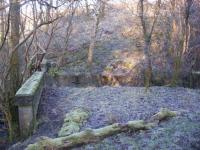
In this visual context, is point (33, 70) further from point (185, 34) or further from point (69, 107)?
point (185, 34)

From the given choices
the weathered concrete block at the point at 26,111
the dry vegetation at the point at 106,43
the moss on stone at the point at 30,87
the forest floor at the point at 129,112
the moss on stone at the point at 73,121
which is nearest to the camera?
the forest floor at the point at 129,112

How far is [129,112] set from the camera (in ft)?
25.3

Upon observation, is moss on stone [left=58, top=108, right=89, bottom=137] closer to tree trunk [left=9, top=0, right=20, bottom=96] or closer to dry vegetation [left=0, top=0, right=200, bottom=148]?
dry vegetation [left=0, top=0, right=200, bottom=148]

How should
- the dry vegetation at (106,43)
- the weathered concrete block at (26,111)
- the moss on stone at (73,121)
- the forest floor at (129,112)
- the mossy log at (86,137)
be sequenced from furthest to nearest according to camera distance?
the dry vegetation at (106,43)
the weathered concrete block at (26,111)
the moss on stone at (73,121)
the forest floor at (129,112)
the mossy log at (86,137)

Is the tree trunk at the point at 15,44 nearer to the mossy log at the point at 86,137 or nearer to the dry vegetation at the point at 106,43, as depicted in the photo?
the dry vegetation at the point at 106,43

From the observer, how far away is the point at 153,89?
32.4 ft

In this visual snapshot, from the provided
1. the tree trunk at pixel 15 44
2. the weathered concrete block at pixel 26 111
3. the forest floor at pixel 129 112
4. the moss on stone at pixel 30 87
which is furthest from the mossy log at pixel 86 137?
the tree trunk at pixel 15 44

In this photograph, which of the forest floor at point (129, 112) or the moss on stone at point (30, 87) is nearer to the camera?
the forest floor at point (129, 112)

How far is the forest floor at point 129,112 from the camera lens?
5.90 m

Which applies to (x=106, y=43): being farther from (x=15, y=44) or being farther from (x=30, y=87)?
(x=30, y=87)

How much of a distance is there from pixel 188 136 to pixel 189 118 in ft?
2.88

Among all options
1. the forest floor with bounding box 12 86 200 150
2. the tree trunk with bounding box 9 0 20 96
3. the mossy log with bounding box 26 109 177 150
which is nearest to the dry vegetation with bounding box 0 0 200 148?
the tree trunk with bounding box 9 0 20 96

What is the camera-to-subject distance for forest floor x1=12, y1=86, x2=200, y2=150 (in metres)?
5.90

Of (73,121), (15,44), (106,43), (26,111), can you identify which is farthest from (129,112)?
(106,43)
